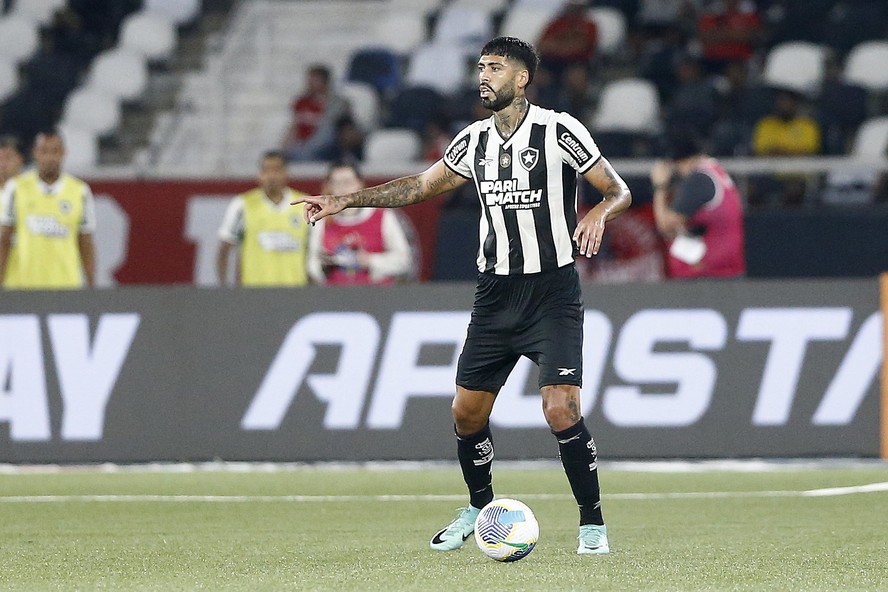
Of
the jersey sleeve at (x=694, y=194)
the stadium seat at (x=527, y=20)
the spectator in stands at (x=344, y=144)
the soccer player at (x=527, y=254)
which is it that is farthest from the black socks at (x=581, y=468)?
the stadium seat at (x=527, y=20)

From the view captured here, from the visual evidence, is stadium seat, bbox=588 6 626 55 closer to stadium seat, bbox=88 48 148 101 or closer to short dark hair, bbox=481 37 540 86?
stadium seat, bbox=88 48 148 101

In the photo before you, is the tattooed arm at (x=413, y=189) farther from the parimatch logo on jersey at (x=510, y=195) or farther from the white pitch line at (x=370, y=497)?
the white pitch line at (x=370, y=497)

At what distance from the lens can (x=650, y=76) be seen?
55.7ft

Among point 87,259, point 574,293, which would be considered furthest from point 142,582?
point 87,259

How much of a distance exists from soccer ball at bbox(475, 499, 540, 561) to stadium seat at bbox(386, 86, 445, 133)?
10.6 m

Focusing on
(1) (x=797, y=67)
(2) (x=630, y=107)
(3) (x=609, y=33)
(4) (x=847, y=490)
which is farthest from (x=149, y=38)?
(4) (x=847, y=490)

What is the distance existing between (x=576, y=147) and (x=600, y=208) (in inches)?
14.2

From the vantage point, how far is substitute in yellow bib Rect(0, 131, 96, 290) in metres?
12.2

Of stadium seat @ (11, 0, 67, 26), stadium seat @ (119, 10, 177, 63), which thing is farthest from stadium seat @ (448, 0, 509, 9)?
stadium seat @ (11, 0, 67, 26)

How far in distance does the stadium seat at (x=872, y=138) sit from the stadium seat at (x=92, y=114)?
7.88m

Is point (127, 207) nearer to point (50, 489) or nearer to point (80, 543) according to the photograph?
point (50, 489)

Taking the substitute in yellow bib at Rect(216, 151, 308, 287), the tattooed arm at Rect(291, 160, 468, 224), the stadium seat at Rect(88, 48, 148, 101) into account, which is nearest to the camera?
the tattooed arm at Rect(291, 160, 468, 224)

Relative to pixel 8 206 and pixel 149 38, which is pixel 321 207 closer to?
pixel 8 206

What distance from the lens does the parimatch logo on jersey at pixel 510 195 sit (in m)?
6.91
